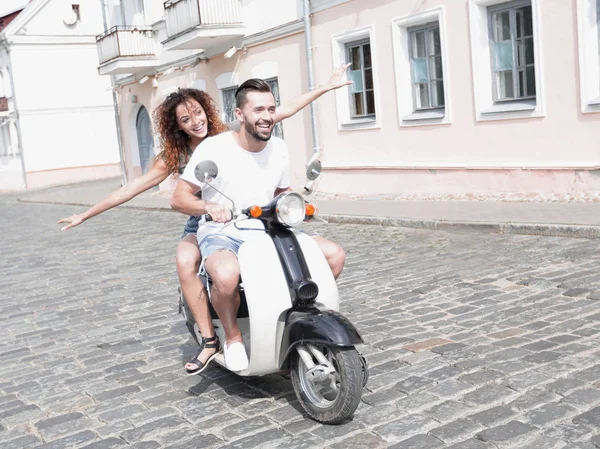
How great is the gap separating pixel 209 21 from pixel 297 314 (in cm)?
1516

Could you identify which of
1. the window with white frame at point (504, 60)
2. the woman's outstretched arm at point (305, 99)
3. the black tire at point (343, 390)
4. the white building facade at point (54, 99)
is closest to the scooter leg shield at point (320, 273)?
the black tire at point (343, 390)

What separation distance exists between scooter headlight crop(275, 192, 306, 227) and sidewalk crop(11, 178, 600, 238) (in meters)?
5.63

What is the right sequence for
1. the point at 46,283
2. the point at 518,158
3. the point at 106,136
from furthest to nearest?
the point at 106,136, the point at 518,158, the point at 46,283

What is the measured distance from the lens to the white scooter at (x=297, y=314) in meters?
3.78

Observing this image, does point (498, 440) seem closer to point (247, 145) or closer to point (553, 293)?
point (247, 145)

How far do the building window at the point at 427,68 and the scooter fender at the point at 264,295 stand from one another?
10170mm

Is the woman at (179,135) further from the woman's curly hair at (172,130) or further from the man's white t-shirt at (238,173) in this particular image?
the man's white t-shirt at (238,173)

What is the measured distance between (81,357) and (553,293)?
140 inches

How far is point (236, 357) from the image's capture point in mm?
4242

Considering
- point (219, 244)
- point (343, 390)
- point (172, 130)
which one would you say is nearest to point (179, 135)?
point (172, 130)

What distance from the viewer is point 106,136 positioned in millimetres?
38219

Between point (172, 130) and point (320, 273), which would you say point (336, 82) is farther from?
point (320, 273)

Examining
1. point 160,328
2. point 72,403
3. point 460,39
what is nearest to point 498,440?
point 72,403

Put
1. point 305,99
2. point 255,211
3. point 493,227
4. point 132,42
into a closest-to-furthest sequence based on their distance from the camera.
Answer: point 255,211, point 305,99, point 493,227, point 132,42
